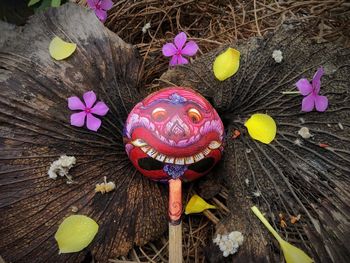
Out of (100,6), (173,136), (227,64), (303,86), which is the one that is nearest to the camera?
(173,136)

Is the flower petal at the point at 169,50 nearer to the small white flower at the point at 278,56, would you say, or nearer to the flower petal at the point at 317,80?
the small white flower at the point at 278,56

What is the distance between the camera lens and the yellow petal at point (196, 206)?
4.54ft

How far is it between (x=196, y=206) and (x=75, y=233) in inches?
14.6

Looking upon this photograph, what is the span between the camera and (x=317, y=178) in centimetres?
131

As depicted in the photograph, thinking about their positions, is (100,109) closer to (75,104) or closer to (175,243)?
(75,104)

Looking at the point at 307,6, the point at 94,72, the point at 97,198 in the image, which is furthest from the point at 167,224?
the point at 307,6

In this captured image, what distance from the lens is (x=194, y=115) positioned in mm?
1295

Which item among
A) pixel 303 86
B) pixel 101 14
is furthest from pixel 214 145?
pixel 101 14

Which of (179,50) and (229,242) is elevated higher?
(179,50)

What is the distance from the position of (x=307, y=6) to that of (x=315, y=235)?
99 centimetres

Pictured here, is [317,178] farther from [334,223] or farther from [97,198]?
[97,198]

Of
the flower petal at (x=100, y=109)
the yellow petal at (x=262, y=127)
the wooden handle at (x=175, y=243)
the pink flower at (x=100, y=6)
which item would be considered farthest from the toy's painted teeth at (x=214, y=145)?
the pink flower at (x=100, y=6)

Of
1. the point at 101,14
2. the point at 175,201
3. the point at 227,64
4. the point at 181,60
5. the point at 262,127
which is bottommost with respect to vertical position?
the point at 175,201

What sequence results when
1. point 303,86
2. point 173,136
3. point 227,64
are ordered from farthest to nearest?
point 227,64, point 303,86, point 173,136
